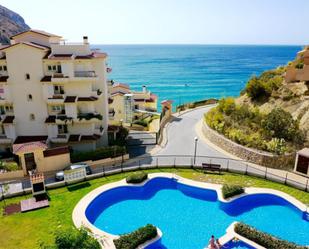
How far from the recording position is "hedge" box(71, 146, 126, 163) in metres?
30.7

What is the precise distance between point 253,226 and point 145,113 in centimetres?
3719

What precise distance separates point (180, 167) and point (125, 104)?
19.6 meters

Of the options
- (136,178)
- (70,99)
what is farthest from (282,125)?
(70,99)

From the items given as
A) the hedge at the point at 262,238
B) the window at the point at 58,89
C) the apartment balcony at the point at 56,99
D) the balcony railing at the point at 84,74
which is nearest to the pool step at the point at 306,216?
the hedge at the point at 262,238

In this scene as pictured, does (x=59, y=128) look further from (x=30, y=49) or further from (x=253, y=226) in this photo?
(x=253, y=226)

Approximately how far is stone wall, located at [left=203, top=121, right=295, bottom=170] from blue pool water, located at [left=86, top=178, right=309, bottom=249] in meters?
5.78

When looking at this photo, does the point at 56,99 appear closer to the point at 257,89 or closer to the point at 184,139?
the point at 184,139

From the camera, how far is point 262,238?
1834cm

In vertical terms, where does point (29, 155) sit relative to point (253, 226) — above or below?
above

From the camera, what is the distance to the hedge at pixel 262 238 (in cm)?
1756

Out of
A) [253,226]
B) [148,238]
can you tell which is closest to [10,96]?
[148,238]

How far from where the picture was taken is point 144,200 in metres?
24.9

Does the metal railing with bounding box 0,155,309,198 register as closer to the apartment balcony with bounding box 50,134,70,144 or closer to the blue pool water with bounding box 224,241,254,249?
the apartment balcony with bounding box 50,134,70,144

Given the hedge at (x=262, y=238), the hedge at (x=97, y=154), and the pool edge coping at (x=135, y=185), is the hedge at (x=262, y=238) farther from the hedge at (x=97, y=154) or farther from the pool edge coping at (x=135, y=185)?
the hedge at (x=97, y=154)
